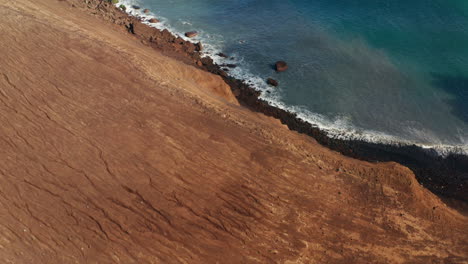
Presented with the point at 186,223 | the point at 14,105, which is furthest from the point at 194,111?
the point at 14,105

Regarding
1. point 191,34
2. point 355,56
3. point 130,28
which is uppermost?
point 355,56

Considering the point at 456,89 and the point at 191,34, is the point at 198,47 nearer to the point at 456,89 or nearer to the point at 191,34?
the point at 191,34

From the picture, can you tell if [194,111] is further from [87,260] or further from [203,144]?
[87,260]

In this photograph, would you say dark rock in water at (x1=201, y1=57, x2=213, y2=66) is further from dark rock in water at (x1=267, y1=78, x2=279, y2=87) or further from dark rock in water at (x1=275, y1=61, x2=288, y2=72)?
dark rock in water at (x1=275, y1=61, x2=288, y2=72)

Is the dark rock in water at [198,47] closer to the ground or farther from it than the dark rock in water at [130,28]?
A: farther from it

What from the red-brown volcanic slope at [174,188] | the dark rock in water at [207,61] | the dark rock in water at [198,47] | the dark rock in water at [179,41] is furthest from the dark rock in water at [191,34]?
the red-brown volcanic slope at [174,188]

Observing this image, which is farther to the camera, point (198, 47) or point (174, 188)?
point (198, 47)

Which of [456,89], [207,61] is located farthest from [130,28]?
[456,89]

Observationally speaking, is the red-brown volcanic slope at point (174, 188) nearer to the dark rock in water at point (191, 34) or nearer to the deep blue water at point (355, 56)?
the deep blue water at point (355, 56)
